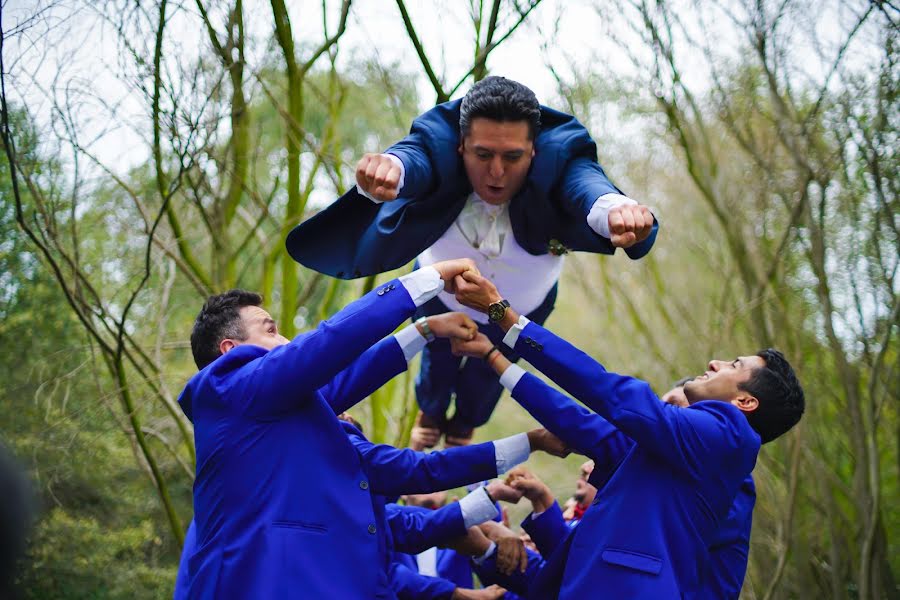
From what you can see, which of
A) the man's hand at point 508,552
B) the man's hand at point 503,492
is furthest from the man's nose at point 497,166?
the man's hand at point 508,552

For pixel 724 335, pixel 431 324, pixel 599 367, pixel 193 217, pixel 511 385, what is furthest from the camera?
pixel 724 335

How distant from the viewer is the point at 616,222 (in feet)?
8.95

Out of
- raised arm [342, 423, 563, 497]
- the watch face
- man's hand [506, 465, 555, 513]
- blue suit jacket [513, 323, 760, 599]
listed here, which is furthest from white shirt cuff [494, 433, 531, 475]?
the watch face

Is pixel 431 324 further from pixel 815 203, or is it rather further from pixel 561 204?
pixel 815 203

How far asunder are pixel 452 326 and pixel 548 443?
0.59 meters

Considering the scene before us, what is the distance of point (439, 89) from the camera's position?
4211mm

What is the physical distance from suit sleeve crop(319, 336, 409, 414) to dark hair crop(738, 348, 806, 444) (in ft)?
4.17

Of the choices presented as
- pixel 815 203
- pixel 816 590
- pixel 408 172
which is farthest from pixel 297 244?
pixel 816 590

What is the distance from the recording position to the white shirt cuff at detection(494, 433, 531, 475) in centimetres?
330

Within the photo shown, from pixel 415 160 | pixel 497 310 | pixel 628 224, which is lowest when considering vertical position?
pixel 497 310

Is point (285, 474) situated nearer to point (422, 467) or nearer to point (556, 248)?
point (422, 467)

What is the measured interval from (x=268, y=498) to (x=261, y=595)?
296mm

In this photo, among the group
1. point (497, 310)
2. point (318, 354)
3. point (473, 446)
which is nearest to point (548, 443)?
point (473, 446)

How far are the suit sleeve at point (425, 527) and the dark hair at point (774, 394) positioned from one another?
1219 millimetres
